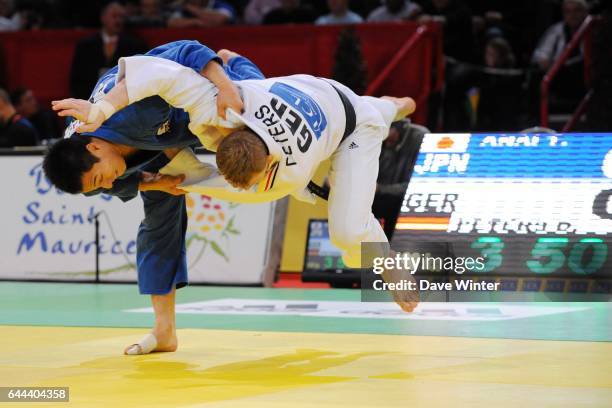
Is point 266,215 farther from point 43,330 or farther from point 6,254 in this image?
point 43,330

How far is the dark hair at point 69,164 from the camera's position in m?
4.26

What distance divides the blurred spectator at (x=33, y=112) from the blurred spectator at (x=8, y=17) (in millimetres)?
1650

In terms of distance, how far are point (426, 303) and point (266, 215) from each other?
83.0 inches

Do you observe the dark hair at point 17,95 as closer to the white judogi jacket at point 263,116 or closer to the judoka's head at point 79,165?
the white judogi jacket at point 263,116

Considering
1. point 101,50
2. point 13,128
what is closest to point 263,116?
point 13,128

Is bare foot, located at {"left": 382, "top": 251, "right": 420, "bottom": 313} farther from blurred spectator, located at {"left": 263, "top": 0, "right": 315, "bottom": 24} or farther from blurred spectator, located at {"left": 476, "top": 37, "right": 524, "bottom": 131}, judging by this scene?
blurred spectator, located at {"left": 263, "top": 0, "right": 315, "bottom": 24}

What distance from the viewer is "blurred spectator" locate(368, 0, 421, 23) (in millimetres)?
11188

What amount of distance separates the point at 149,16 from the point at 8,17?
91.2 inches

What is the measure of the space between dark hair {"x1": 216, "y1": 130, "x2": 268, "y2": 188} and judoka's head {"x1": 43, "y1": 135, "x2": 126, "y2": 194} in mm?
536

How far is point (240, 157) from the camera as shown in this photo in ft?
13.4

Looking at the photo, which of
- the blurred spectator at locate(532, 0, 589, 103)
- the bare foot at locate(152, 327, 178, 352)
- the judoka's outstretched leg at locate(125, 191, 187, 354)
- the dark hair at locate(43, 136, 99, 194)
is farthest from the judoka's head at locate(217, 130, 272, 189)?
the blurred spectator at locate(532, 0, 589, 103)

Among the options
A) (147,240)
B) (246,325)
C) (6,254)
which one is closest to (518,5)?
(6,254)

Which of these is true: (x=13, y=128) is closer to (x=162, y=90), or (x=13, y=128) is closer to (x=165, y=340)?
(x=165, y=340)

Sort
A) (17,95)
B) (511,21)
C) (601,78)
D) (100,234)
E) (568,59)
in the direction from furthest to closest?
(511,21), (17,95), (568,59), (601,78), (100,234)
